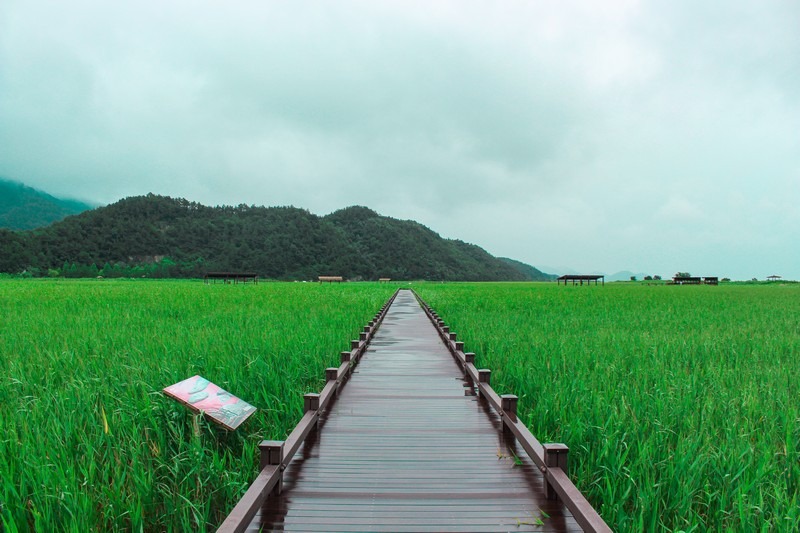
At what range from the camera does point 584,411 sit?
360 centimetres

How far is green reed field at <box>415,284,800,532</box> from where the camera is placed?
238 cm

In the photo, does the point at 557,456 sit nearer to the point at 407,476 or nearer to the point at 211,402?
the point at 407,476

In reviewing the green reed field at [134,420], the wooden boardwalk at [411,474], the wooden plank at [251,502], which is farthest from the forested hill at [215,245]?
the wooden plank at [251,502]

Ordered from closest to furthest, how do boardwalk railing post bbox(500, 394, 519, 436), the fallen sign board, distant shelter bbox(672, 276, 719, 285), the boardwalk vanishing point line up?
the boardwalk vanishing point
the fallen sign board
boardwalk railing post bbox(500, 394, 519, 436)
distant shelter bbox(672, 276, 719, 285)

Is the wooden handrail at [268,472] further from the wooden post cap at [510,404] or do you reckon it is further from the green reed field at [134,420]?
the wooden post cap at [510,404]

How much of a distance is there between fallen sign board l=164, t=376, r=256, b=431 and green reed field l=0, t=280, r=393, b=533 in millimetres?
268

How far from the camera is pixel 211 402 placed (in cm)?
282

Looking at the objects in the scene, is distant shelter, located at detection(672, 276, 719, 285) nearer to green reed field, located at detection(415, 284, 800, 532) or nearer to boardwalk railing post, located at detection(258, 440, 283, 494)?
green reed field, located at detection(415, 284, 800, 532)

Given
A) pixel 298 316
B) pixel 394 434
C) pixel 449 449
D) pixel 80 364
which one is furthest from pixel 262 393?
pixel 298 316

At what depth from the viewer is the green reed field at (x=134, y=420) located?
7.72 ft

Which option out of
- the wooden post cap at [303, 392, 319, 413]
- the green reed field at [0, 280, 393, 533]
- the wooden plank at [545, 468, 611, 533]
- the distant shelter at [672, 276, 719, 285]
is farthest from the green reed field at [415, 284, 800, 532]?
the distant shelter at [672, 276, 719, 285]

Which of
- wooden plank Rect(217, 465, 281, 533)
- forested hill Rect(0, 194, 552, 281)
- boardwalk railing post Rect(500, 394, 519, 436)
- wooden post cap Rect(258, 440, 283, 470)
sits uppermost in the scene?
forested hill Rect(0, 194, 552, 281)

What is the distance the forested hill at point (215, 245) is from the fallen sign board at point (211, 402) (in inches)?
2764

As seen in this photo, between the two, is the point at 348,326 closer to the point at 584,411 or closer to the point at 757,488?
the point at 584,411
